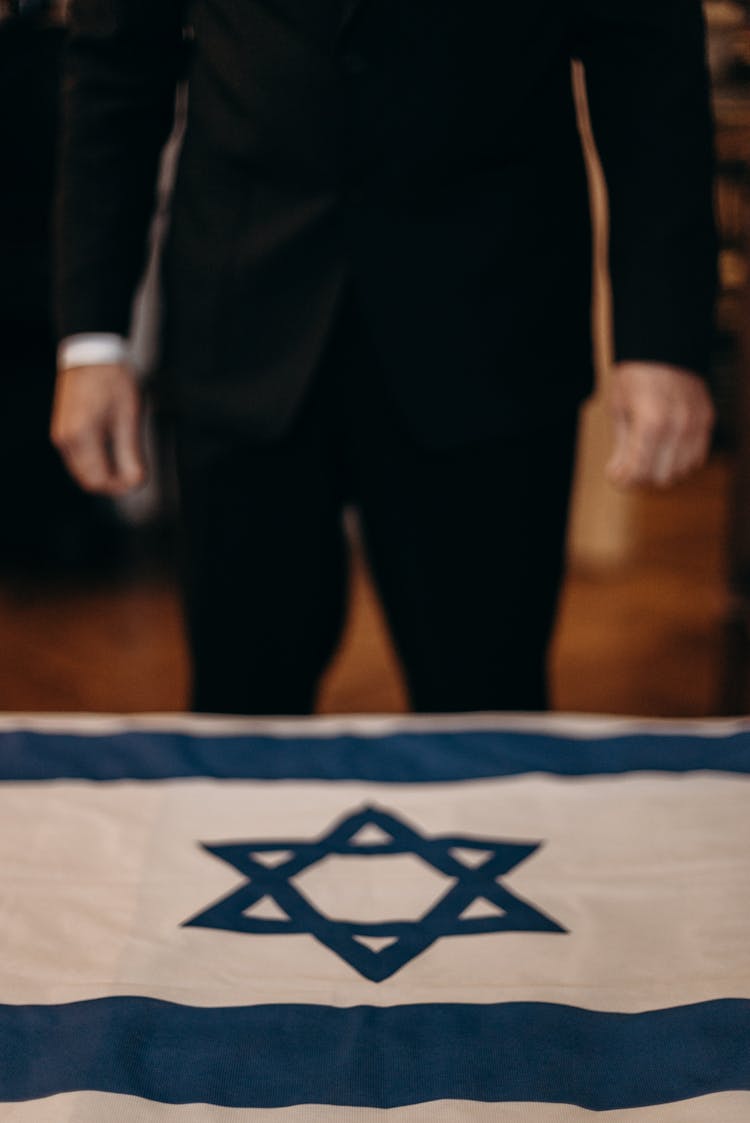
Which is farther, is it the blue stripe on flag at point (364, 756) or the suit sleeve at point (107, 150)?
the suit sleeve at point (107, 150)

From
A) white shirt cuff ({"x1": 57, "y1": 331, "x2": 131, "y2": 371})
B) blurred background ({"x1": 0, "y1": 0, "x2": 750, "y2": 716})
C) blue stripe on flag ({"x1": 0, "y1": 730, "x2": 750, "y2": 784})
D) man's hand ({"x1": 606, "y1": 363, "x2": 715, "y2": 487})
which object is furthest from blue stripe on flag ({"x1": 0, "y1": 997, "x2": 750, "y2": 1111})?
blurred background ({"x1": 0, "y1": 0, "x2": 750, "y2": 716})

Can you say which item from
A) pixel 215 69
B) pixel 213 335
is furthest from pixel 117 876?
pixel 215 69

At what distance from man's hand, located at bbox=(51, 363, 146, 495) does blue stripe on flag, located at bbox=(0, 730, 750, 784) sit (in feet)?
0.72

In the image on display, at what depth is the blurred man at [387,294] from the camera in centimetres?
85

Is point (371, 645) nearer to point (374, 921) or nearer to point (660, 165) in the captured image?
point (660, 165)

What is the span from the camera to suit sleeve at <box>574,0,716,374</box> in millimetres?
851

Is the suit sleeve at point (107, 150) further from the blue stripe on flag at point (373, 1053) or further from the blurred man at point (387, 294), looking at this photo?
the blue stripe on flag at point (373, 1053)

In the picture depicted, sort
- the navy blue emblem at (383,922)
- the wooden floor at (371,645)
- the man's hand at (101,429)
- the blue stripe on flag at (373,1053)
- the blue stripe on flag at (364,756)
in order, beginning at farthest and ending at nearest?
the wooden floor at (371,645)
the man's hand at (101,429)
the blue stripe on flag at (364,756)
the navy blue emblem at (383,922)
the blue stripe on flag at (373,1053)

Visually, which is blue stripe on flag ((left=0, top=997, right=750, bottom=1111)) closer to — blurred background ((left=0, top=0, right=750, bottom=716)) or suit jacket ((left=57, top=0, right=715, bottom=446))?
suit jacket ((left=57, top=0, right=715, bottom=446))

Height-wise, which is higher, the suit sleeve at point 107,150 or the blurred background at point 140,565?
the suit sleeve at point 107,150

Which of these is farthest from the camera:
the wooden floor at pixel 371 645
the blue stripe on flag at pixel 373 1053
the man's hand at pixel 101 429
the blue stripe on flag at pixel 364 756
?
the wooden floor at pixel 371 645

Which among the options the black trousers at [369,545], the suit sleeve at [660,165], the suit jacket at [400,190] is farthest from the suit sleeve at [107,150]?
the suit sleeve at [660,165]

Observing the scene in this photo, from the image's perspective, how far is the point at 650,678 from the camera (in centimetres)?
217

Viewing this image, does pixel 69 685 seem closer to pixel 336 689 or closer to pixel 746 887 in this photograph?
pixel 336 689
